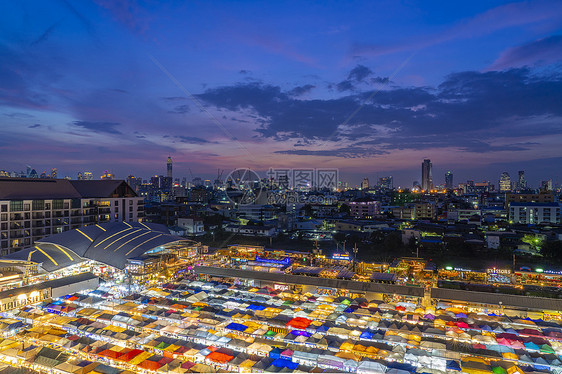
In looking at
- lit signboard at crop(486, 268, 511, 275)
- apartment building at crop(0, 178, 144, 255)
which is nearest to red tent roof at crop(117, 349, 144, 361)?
lit signboard at crop(486, 268, 511, 275)

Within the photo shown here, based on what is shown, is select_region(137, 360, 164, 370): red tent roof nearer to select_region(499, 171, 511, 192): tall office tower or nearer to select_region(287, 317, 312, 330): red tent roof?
select_region(287, 317, 312, 330): red tent roof

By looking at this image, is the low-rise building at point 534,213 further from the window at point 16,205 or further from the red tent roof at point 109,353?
the window at point 16,205

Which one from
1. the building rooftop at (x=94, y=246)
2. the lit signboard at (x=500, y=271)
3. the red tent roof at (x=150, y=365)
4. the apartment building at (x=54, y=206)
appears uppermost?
the apartment building at (x=54, y=206)

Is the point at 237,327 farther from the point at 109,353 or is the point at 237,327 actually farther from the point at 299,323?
the point at 109,353

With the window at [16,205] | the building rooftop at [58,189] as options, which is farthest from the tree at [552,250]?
the window at [16,205]

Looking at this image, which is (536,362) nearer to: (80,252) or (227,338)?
(227,338)

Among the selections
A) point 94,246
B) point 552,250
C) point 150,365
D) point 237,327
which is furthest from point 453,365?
point 552,250

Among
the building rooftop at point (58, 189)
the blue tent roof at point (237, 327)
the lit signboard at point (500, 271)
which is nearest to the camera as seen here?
the blue tent roof at point (237, 327)

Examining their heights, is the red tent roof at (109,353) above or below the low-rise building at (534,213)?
below

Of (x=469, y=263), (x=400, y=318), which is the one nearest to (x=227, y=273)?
(x=400, y=318)
